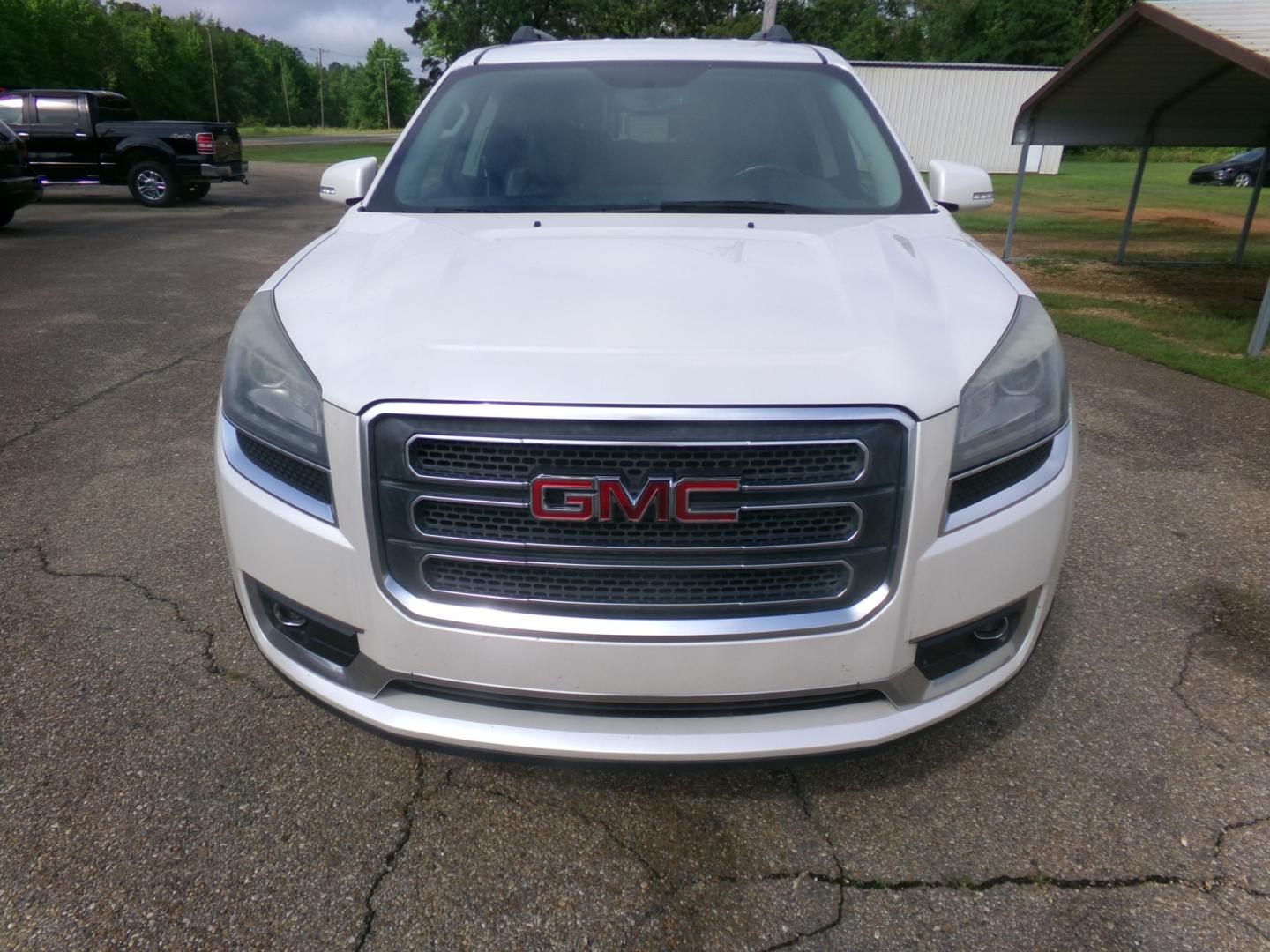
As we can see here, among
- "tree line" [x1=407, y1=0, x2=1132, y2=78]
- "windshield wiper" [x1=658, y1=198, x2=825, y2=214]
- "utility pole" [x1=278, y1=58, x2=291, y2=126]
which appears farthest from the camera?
"utility pole" [x1=278, y1=58, x2=291, y2=126]

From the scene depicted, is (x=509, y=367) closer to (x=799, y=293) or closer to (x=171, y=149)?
(x=799, y=293)

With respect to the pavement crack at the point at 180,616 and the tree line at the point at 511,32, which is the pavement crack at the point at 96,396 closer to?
the pavement crack at the point at 180,616

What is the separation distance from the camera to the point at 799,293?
6.70ft

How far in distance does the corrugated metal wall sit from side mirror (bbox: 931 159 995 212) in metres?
28.6

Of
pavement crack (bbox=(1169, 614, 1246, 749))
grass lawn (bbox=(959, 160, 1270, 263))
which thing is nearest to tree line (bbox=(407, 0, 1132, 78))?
grass lawn (bbox=(959, 160, 1270, 263))

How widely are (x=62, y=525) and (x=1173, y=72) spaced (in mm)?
10819

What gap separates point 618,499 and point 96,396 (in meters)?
4.95

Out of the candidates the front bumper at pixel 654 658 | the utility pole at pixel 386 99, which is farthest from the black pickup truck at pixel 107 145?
the utility pole at pixel 386 99

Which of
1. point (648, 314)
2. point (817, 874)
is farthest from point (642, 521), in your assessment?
point (817, 874)

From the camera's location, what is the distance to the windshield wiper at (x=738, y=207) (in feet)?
9.19

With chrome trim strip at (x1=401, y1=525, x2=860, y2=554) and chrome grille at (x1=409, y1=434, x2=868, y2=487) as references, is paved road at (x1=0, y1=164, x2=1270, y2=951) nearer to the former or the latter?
chrome trim strip at (x1=401, y1=525, x2=860, y2=554)

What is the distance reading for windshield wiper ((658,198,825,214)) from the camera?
280 centimetres

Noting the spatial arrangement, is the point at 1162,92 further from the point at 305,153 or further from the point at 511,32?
the point at 511,32

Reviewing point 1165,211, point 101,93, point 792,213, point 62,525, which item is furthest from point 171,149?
point 1165,211
